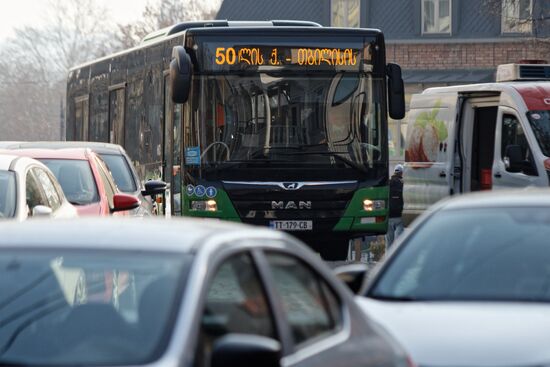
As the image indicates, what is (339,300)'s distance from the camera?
6.17 metres

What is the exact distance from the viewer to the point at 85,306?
5.52m

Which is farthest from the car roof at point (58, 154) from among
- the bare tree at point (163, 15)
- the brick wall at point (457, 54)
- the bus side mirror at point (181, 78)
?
the bare tree at point (163, 15)

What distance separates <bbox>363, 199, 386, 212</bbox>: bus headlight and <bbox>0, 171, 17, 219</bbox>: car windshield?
8.40 meters

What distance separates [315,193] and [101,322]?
14.7 meters

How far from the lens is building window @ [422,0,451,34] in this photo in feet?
181

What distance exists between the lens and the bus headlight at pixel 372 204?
20.3m

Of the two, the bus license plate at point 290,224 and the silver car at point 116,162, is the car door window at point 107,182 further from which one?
the bus license plate at point 290,224

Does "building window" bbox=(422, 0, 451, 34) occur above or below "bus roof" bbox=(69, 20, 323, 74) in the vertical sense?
above

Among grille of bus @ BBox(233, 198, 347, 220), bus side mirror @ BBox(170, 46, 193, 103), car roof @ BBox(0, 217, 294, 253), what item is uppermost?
bus side mirror @ BBox(170, 46, 193, 103)

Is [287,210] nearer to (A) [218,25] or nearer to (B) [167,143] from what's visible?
(B) [167,143]

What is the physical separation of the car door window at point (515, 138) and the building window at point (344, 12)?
3537cm

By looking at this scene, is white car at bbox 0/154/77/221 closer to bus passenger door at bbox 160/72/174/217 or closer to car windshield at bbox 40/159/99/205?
car windshield at bbox 40/159/99/205

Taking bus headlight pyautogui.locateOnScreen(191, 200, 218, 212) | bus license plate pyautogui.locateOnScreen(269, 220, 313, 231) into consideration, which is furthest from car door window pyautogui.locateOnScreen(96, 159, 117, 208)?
bus license plate pyautogui.locateOnScreen(269, 220, 313, 231)

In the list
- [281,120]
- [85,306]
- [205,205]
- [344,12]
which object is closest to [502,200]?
[85,306]
